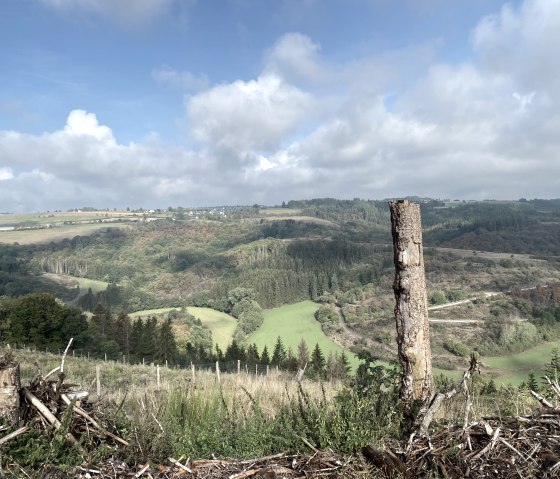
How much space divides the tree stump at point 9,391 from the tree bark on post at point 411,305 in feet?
14.6

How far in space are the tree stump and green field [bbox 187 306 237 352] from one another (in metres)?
83.9

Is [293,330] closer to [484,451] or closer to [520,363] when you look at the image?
[520,363]

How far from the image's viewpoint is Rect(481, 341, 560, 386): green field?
58.9m

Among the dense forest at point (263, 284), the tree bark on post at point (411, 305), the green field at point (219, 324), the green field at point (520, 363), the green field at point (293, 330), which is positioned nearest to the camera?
the tree bark on post at point (411, 305)

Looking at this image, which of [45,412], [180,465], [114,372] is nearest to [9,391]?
[45,412]

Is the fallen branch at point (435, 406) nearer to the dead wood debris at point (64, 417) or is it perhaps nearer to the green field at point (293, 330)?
the dead wood debris at point (64, 417)

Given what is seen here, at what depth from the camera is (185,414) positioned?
5023mm

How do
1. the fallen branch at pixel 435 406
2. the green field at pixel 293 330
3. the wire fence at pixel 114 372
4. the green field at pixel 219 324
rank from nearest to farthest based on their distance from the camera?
the fallen branch at pixel 435 406, the wire fence at pixel 114 372, the green field at pixel 293 330, the green field at pixel 219 324

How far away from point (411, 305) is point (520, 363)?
259 ft

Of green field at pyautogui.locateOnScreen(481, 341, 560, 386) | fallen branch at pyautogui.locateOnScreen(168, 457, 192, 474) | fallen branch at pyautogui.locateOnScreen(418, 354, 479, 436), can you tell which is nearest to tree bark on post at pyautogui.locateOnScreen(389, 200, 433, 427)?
fallen branch at pyautogui.locateOnScreen(418, 354, 479, 436)

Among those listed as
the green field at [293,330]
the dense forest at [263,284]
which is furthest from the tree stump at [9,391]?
the green field at [293,330]

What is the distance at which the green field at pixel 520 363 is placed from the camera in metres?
58.9

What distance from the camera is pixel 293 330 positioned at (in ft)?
311

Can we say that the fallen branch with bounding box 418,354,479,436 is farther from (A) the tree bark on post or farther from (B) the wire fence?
(B) the wire fence
